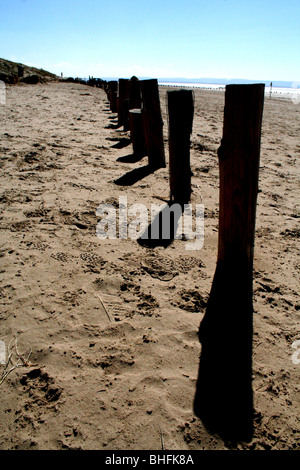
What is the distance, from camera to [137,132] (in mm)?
5438

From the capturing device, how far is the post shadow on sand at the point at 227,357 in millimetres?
1560

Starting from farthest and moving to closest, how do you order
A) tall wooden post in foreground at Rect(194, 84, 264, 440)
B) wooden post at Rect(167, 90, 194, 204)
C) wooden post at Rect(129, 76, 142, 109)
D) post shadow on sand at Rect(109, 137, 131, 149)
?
wooden post at Rect(129, 76, 142, 109) → post shadow on sand at Rect(109, 137, 131, 149) → wooden post at Rect(167, 90, 194, 204) → tall wooden post in foreground at Rect(194, 84, 264, 440)

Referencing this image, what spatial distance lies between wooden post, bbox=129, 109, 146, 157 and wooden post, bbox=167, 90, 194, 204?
1954 mm

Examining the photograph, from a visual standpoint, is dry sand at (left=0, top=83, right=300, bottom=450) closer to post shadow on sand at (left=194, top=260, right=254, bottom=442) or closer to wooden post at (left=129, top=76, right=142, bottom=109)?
post shadow on sand at (left=194, top=260, right=254, bottom=442)

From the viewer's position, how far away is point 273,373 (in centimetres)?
182

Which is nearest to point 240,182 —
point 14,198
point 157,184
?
point 157,184

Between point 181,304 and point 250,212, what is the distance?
2.85ft

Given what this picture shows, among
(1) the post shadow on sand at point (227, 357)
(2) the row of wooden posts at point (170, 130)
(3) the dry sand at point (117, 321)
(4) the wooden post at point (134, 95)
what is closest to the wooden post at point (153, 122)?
(2) the row of wooden posts at point (170, 130)

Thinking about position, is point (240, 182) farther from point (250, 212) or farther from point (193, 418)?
point (193, 418)

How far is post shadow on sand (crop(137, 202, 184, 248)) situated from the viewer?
10.00ft

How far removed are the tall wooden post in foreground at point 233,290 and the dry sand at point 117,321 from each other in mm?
66

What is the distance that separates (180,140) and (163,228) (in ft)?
3.73

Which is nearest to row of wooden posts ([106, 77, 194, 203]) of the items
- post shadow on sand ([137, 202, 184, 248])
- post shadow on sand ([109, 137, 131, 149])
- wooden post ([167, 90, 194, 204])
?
wooden post ([167, 90, 194, 204])

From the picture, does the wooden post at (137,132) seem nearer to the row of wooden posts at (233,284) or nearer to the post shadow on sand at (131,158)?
the post shadow on sand at (131,158)
